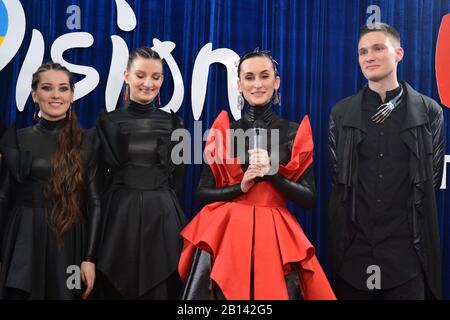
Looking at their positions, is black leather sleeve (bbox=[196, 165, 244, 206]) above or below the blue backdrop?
below

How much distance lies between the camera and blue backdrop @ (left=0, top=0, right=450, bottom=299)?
3.36 metres

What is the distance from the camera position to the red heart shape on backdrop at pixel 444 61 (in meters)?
3.37

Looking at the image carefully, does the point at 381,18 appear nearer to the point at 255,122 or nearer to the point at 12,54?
the point at 255,122

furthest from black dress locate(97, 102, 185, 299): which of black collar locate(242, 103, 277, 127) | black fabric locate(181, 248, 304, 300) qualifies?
black collar locate(242, 103, 277, 127)

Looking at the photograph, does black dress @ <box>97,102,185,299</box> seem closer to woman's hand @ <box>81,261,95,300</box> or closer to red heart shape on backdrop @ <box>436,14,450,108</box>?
Answer: woman's hand @ <box>81,261,95,300</box>

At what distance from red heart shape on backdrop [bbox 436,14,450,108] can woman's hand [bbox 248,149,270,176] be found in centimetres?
138

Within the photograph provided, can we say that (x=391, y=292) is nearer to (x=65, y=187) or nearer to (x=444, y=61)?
(x=444, y=61)

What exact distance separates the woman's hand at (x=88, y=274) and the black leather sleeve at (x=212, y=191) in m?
0.62

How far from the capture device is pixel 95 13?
11.1ft

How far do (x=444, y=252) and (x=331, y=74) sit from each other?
4.04 feet

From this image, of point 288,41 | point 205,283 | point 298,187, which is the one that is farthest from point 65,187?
point 288,41

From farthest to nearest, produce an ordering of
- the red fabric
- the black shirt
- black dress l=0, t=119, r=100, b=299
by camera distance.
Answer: the black shirt
black dress l=0, t=119, r=100, b=299
the red fabric

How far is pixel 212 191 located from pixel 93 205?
588 mm
